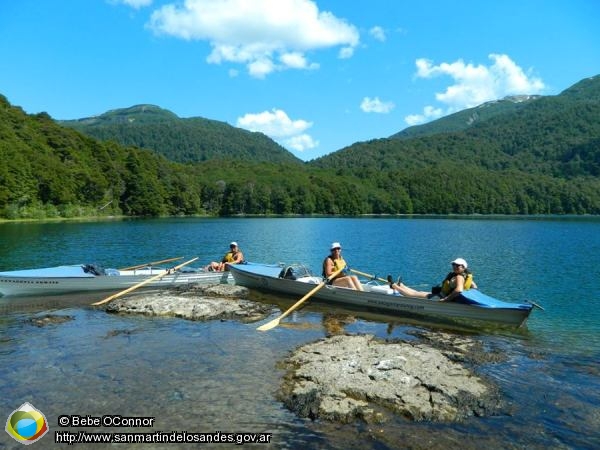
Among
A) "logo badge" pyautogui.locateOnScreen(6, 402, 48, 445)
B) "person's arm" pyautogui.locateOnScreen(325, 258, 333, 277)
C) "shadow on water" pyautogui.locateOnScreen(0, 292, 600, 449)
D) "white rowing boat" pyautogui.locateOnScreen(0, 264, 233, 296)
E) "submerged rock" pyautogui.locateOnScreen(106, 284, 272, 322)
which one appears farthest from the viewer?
"white rowing boat" pyautogui.locateOnScreen(0, 264, 233, 296)

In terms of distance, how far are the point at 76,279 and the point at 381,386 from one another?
15.6 meters

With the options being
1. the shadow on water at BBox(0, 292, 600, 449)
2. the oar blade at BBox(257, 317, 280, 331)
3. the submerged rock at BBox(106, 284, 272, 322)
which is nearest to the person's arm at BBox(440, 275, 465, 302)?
the shadow on water at BBox(0, 292, 600, 449)

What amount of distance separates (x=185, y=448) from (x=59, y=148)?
114 metres

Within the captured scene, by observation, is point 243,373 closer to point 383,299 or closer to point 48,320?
point 383,299

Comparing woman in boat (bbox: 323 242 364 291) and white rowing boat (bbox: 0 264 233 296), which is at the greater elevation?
woman in boat (bbox: 323 242 364 291)

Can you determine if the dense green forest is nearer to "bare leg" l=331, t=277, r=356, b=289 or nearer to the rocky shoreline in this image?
"bare leg" l=331, t=277, r=356, b=289

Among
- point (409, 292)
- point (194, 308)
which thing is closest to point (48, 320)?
point (194, 308)

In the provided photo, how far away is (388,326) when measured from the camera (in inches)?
593

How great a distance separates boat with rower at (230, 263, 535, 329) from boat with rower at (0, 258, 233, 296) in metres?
3.05

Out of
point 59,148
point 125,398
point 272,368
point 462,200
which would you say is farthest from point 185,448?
point 462,200

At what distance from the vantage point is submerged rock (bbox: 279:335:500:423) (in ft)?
26.4

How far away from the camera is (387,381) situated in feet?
29.6

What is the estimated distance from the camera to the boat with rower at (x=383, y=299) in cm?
1430

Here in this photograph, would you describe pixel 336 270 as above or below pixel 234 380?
above
